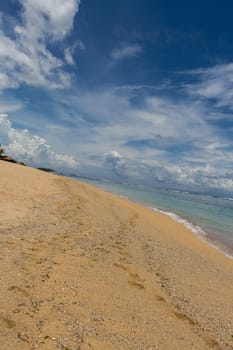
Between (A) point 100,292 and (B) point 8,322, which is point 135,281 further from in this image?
(B) point 8,322

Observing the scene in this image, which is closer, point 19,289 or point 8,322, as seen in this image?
point 8,322

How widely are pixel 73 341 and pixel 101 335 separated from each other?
0.62m

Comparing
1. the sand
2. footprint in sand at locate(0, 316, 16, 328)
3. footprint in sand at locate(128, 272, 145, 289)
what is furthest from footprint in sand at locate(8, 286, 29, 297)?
footprint in sand at locate(128, 272, 145, 289)

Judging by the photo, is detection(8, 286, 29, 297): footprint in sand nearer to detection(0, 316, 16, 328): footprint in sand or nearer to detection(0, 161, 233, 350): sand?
detection(0, 161, 233, 350): sand

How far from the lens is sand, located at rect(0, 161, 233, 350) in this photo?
5309 mm

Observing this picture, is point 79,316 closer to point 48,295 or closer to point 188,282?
point 48,295

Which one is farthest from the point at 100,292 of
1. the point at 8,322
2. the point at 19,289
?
the point at 8,322

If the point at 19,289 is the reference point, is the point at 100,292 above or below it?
below

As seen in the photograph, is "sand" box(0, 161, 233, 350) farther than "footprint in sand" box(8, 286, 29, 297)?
No

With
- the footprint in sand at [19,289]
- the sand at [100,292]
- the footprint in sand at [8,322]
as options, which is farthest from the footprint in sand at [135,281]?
the footprint in sand at [8,322]

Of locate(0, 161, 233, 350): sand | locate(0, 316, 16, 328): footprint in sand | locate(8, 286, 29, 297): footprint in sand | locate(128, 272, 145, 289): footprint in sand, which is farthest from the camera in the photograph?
locate(128, 272, 145, 289): footprint in sand

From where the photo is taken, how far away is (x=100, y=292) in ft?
23.4

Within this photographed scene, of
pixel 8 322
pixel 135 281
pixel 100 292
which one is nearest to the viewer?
pixel 8 322

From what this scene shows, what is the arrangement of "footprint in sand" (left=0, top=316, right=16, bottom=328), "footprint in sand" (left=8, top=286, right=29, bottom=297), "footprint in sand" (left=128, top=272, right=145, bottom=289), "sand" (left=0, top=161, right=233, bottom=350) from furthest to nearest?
"footprint in sand" (left=128, top=272, right=145, bottom=289) → "footprint in sand" (left=8, top=286, right=29, bottom=297) → "sand" (left=0, top=161, right=233, bottom=350) → "footprint in sand" (left=0, top=316, right=16, bottom=328)
